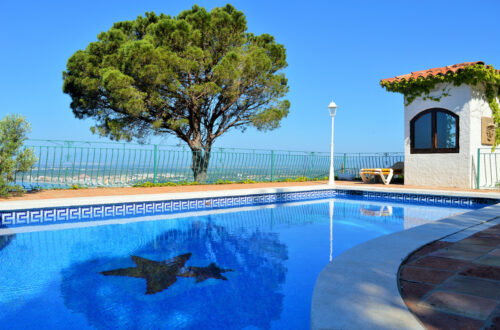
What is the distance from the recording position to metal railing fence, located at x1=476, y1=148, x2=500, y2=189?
9039mm

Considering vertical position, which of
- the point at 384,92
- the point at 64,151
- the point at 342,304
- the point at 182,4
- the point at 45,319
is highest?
the point at 182,4

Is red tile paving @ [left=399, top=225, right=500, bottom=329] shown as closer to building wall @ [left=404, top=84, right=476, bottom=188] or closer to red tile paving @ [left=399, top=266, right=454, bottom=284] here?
red tile paving @ [left=399, top=266, right=454, bottom=284]

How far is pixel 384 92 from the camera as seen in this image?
410 inches

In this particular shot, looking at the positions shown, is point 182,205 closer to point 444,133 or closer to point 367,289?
point 367,289

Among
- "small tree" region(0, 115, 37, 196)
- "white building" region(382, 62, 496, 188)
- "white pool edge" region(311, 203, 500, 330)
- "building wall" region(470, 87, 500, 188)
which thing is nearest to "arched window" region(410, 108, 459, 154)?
"white building" region(382, 62, 496, 188)

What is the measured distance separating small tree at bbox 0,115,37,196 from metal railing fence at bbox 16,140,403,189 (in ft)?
0.74

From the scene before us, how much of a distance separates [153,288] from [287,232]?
271 centimetres

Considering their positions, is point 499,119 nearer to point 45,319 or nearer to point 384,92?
point 384,92

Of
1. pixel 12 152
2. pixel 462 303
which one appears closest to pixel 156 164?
pixel 12 152

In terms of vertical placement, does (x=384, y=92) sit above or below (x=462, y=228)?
above

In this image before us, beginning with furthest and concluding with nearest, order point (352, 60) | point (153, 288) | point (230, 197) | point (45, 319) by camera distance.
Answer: point (352, 60) < point (230, 197) < point (153, 288) < point (45, 319)

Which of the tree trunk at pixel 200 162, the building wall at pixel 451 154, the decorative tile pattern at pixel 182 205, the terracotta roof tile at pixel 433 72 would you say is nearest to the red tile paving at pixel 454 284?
the decorative tile pattern at pixel 182 205

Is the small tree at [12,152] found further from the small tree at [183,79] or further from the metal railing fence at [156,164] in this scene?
the small tree at [183,79]

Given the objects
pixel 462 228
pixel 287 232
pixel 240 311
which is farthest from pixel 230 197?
pixel 240 311
